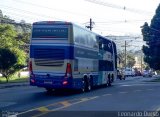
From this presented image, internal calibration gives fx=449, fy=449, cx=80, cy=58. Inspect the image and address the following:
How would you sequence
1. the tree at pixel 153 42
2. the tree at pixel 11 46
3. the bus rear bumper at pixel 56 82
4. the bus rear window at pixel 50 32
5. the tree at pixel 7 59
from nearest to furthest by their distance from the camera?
the bus rear bumper at pixel 56 82
the bus rear window at pixel 50 32
the tree at pixel 7 59
the tree at pixel 11 46
the tree at pixel 153 42

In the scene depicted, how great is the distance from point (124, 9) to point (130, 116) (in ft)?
94.1

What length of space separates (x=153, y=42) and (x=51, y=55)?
42.8 metres

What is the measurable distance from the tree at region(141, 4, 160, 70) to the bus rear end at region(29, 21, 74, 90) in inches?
1609

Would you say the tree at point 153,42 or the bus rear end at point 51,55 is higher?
the tree at point 153,42

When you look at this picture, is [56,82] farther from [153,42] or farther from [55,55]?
[153,42]

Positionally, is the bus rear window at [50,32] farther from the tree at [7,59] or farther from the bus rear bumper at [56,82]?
the tree at [7,59]

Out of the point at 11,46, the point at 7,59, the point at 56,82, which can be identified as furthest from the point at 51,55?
the point at 11,46

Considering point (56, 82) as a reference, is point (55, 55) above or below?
above

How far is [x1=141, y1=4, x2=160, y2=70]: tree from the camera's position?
211ft

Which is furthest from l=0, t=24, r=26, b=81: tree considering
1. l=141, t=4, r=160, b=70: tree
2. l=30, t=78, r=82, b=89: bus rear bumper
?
l=30, t=78, r=82, b=89: bus rear bumper

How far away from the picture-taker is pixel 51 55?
80.5 ft

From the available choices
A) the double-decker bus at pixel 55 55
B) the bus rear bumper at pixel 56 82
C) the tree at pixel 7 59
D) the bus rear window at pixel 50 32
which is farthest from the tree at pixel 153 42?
the bus rear bumper at pixel 56 82

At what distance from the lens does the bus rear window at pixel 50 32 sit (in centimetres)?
2462

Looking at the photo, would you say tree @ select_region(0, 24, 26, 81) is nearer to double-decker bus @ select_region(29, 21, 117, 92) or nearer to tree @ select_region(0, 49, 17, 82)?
tree @ select_region(0, 49, 17, 82)
